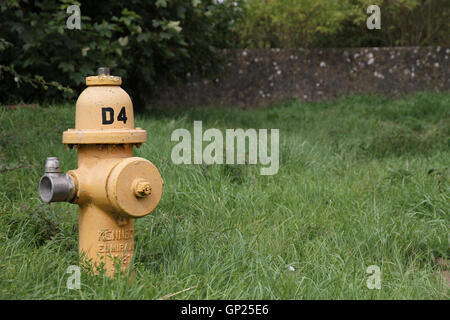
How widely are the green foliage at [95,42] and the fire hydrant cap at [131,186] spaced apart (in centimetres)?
303

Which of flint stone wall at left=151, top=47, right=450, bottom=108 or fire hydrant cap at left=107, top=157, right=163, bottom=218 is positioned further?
flint stone wall at left=151, top=47, right=450, bottom=108

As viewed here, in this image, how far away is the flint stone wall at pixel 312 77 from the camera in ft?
34.7

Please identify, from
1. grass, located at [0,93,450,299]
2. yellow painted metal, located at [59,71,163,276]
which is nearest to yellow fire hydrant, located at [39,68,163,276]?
yellow painted metal, located at [59,71,163,276]

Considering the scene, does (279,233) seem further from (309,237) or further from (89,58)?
(89,58)

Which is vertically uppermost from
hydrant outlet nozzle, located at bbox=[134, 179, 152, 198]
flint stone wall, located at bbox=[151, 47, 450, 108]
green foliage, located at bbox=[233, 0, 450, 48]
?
green foliage, located at bbox=[233, 0, 450, 48]

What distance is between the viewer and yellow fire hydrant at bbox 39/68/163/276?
2.51 m

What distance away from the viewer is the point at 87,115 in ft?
8.41

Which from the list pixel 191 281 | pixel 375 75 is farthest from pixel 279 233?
pixel 375 75

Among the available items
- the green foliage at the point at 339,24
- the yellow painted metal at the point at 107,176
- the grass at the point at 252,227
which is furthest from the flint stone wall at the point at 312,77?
the yellow painted metal at the point at 107,176

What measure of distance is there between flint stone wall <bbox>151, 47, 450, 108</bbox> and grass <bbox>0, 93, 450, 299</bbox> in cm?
488

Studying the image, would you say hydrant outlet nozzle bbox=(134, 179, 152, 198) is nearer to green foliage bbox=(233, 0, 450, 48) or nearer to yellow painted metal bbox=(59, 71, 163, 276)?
yellow painted metal bbox=(59, 71, 163, 276)

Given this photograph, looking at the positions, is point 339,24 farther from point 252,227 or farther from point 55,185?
point 55,185

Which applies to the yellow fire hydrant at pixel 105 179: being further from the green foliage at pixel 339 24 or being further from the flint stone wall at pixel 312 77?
the green foliage at pixel 339 24
